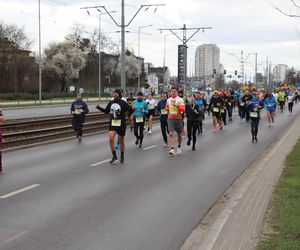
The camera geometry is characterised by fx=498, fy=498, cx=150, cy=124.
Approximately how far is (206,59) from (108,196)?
135 m

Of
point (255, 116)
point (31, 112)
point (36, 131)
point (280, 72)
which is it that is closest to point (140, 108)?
point (255, 116)

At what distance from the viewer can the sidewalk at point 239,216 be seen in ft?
18.9

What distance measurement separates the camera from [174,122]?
47.7 ft

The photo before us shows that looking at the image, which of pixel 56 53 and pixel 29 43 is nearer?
pixel 29 43

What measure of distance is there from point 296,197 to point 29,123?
49.7 feet

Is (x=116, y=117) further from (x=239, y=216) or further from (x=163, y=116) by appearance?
(x=239, y=216)

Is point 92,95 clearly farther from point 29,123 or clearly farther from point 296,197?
point 296,197

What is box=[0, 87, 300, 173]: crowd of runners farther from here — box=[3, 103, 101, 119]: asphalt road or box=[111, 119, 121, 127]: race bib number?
box=[3, 103, 101, 119]: asphalt road

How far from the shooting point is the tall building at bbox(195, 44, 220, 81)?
133500 mm

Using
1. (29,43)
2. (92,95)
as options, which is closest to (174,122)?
(29,43)

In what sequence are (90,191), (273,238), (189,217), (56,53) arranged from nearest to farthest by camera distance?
1. (273,238)
2. (189,217)
3. (90,191)
4. (56,53)

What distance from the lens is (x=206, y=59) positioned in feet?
463

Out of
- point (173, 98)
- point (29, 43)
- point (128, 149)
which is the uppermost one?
point (29, 43)

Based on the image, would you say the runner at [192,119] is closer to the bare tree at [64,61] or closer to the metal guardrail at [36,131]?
the metal guardrail at [36,131]
